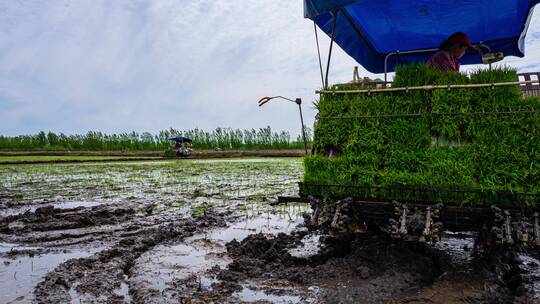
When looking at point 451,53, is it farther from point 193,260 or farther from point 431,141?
point 193,260

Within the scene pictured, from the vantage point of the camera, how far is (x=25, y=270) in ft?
13.8

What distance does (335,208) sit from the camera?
384cm

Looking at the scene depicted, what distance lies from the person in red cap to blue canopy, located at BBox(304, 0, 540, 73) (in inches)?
18.0

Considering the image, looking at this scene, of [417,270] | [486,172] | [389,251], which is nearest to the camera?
[486,172]

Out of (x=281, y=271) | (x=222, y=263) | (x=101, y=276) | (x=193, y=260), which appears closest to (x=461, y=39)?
(x=281, y=271)

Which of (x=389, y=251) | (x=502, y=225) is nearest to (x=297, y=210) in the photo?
(x=389, y=251)

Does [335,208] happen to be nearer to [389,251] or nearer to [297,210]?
[389,251]

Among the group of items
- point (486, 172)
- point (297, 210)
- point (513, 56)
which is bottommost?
point (297, 210)

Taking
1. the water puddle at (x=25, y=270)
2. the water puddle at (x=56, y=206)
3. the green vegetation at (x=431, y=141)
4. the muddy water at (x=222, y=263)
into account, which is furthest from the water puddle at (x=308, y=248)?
the water puddle at (x=56, y=206)

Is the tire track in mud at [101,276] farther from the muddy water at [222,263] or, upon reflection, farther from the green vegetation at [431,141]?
the green vegetation at [431,141]

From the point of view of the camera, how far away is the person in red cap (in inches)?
179

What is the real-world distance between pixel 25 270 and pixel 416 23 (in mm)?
5615

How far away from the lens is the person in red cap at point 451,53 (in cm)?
454

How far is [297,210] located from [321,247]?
2846mm
